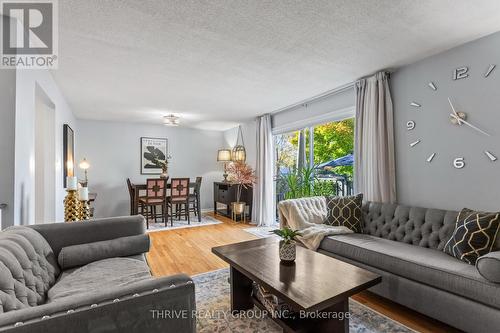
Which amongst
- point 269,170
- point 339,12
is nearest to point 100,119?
point 269,170

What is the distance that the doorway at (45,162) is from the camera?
3.23 meters

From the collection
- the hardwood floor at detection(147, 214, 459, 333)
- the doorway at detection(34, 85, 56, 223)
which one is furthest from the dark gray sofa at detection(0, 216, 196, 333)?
the doorway at detection(34, 85, 56, 223)

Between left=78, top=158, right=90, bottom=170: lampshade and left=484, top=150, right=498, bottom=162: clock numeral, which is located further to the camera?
left=78, top=158, right=90, bottom=170: lampshade

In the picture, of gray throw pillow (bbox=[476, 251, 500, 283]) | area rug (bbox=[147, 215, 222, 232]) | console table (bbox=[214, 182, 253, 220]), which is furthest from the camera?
console table (bbox=[214, 182, 253, 220])

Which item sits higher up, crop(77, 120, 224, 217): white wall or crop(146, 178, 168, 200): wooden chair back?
crop(77, 120, 224, 217): white wall

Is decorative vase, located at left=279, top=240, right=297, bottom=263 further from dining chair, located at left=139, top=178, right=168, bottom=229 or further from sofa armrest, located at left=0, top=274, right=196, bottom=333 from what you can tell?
dining chair, located at left=139, top=178, right=168, bottom=229

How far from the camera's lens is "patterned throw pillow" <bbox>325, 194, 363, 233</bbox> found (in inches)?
116

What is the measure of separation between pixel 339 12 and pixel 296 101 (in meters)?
2.46

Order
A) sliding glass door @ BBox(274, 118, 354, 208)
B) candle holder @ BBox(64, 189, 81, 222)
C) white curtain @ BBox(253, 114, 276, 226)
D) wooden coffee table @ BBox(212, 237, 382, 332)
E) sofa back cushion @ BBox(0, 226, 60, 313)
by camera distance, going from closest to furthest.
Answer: sofa back cushion @ BBox(0, 226, 60, 313) → wooden coffee table @ BBox(212, 237, 382, 332) → candle holder @ BBox(64, 189, 81, 222) → sliding glass door @ BBox(274, 118, 354, 208) → white curtain @ BBox(253, 114, 276, 226)

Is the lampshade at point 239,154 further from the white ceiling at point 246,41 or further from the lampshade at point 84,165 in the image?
the lampshade at point 84,165

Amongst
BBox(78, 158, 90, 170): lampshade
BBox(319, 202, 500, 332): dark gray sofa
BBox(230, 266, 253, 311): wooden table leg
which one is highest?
BBox(78, 158, 90, 170): lampshade

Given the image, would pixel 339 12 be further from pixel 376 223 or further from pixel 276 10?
pixel 376 223

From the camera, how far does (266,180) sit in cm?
526

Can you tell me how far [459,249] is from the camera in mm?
1999
